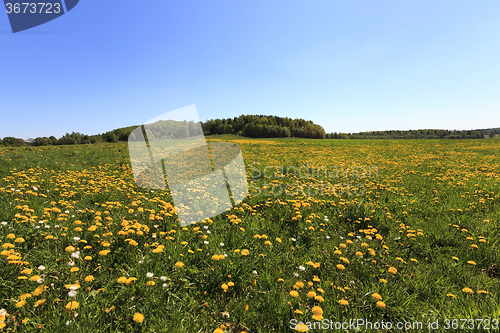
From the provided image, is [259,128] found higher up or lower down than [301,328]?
higher up

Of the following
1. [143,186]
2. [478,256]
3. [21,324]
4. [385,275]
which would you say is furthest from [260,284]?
[143,186]

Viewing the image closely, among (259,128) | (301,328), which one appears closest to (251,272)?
(301,328)

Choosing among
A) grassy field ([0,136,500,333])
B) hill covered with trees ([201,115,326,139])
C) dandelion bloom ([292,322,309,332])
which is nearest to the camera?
dandelion bloom ([292,322,309,332])

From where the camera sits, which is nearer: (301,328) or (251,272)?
(301,328)

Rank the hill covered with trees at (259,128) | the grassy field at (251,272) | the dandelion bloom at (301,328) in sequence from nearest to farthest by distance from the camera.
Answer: the dandelion bloom at (301,328) → the grassy field at (251,272) → the hill covered with trees at (259,128)

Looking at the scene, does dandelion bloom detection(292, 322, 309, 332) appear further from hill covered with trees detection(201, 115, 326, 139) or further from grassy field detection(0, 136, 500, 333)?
hill covered with trees detection(201, 115, 326, 139)

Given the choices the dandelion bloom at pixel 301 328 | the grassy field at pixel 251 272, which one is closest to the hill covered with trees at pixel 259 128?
the grassy field at pixel 251 272

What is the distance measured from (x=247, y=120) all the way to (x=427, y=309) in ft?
257

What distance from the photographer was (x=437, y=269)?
2.93 metres

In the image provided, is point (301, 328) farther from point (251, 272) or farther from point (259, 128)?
point (259, 128)

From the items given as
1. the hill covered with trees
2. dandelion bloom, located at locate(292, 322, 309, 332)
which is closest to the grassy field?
dandelion bloom, located at locate(292, 322, 309, 332)

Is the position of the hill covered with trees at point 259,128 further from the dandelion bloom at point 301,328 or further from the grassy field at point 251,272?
the dandelion bloom at point 301,328

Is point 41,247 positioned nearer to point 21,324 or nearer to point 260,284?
point 21,324

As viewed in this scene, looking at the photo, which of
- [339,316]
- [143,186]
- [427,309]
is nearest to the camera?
[339,316]
